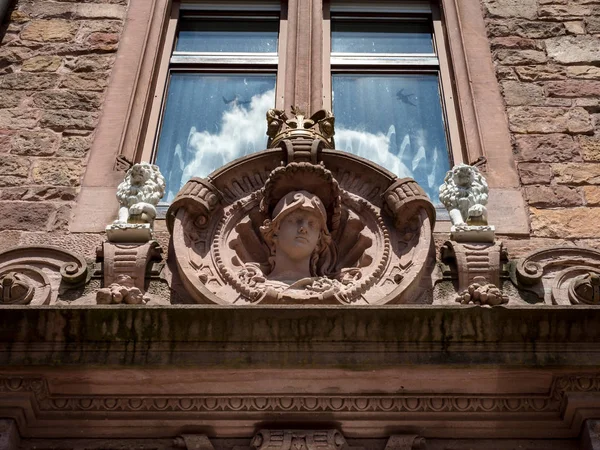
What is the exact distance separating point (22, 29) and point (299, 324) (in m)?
4.34

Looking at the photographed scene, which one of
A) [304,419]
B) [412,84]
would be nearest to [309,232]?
[304,419]

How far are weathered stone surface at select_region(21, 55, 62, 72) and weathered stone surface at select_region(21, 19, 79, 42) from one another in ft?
0.82

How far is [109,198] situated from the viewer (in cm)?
660

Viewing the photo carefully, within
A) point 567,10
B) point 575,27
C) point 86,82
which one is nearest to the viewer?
point 86,82

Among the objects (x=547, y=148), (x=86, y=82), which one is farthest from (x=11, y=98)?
(x=547, y=148)

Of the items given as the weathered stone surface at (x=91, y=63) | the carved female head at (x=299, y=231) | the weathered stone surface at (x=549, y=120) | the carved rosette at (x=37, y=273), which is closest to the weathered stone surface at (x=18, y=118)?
the weathered stone surface at (x=91, y=63)

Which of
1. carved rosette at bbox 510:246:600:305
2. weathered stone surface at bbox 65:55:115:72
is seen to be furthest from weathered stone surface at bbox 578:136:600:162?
weathered stone surface at bbox 65:55:115:72

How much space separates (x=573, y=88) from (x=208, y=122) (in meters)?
2.87

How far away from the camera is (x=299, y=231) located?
19.2ft

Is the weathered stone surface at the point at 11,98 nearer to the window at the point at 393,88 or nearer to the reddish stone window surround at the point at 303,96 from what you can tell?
the reddish stone window surround at the point at 303,96

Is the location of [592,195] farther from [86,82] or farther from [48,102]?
[48,102]

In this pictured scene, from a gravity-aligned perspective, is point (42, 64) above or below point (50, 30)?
below

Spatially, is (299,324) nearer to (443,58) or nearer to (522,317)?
(522,317)

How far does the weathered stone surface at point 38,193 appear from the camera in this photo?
662 centimetres
